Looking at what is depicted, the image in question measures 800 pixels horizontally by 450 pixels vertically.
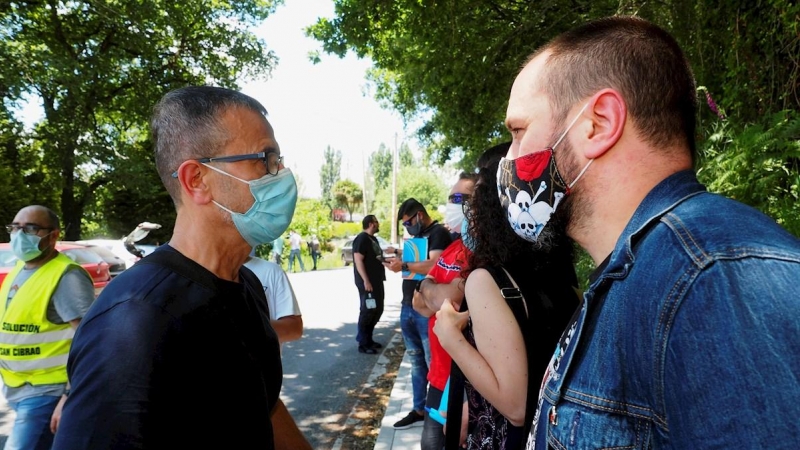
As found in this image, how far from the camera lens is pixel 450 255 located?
9.91 ft

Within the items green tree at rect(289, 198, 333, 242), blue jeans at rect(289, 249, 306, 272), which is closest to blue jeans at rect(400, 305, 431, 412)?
blue jeans at rect(289, 249, 306, 272)

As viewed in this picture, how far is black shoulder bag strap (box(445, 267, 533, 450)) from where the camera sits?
1796 millimetres

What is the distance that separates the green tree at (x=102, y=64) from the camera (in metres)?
12.4

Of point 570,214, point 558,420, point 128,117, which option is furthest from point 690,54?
point 128,117

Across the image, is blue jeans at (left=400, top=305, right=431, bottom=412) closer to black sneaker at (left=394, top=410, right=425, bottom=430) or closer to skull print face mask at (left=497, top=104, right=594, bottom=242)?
black sneaker at (left=394, top=410, right=425, bottom=430)

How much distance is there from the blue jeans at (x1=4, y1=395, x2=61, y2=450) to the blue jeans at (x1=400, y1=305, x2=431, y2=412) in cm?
293

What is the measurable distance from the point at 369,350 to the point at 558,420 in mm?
6922

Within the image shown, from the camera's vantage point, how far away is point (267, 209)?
188cm

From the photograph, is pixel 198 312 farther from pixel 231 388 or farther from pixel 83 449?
pixel 83 449

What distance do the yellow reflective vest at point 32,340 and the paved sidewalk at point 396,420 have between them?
258cm

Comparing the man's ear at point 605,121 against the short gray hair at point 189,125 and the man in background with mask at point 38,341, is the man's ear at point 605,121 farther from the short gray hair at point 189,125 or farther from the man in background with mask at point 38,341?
the man in background with mask at point 38,341

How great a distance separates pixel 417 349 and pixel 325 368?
2250 millimetres

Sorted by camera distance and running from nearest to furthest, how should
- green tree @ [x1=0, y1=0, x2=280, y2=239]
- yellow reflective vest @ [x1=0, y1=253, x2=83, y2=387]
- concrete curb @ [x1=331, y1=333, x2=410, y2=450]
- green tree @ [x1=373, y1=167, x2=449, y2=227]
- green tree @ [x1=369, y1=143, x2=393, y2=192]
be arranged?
1. yellow reflective vest @ [x1=0, y1=253, x2=83, y2=387]
2. concrete curb @ [x1=331, y1=333, x2=410, y2=450]
3. green tree @ [x1=0, y1=0, x2=280, y2=239]
4. green tree @ [x1=373, y1=167, x2=449, y2=227]
5. green tree @ [x1=369, y1=143, x2=393, y2=192]

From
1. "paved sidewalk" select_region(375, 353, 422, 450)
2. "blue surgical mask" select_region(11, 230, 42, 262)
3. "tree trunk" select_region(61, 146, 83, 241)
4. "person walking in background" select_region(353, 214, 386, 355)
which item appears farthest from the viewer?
"tree trunk" select_region(61, 146, 83, 241)
